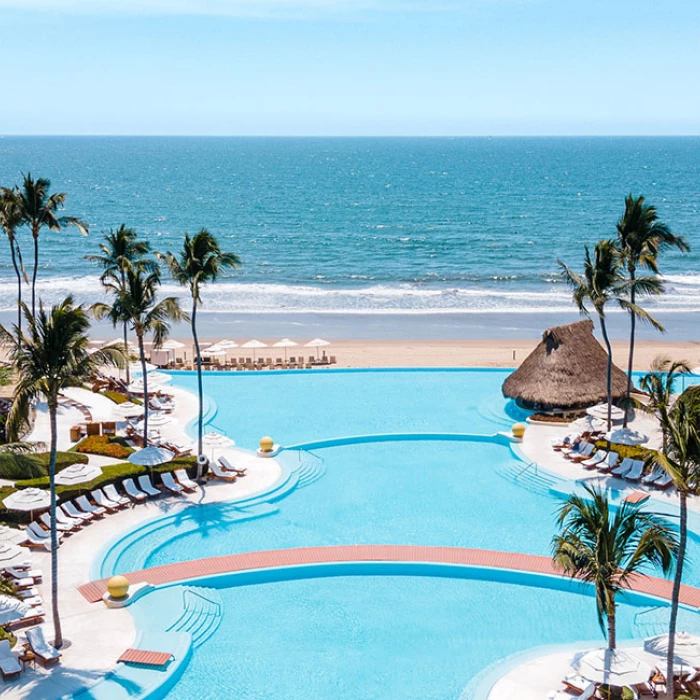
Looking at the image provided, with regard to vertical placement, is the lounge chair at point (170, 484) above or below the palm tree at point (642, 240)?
below

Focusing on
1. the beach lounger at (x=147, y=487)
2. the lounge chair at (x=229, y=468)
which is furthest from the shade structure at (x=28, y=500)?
the lounge chair at (x=229, y=468)

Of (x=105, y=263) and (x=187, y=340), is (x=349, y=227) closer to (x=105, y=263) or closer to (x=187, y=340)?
(x=187, y=340)

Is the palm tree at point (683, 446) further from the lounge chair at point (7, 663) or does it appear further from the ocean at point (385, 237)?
the ocean at point (385, 237)

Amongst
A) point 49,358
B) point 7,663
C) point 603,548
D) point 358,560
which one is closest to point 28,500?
point 7,663

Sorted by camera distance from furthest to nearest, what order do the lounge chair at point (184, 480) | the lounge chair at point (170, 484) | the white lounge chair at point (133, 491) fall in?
the lounge chair at point (184, 480) → the lounge chair at point (170, 484) → the white lounge chair at point (133, 491)

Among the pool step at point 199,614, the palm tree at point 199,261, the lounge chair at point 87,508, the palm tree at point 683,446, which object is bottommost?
the pool step at point 199,614
